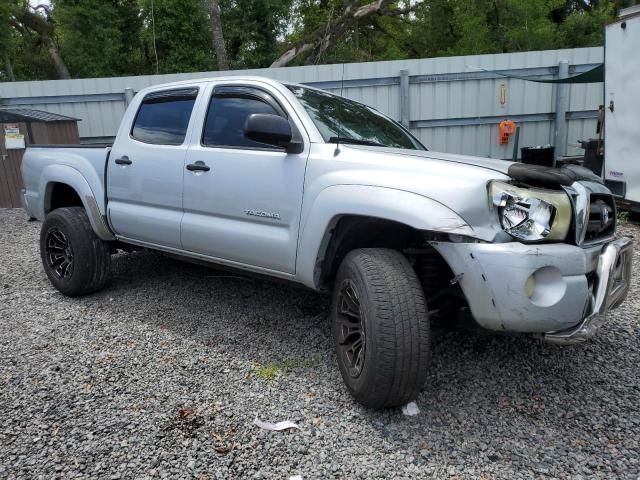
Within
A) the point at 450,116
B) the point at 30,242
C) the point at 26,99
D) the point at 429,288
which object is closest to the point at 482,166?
the point at 429,288

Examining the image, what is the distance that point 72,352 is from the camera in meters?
3.53

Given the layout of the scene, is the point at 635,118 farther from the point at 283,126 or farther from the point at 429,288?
the point at 283,126

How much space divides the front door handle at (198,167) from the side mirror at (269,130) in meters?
0.65

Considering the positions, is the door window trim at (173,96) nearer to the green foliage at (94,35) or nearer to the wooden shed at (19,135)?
the wooden shed at (19,135)

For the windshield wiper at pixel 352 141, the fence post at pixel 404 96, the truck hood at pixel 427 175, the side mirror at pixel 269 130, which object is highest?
the fence post at pixel 404 96

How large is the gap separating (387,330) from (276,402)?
84 cm

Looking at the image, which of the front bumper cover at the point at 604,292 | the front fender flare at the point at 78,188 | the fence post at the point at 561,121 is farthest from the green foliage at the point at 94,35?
the front bumper cover at the point at 604,292

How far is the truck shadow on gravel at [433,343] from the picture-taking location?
2.83 meters

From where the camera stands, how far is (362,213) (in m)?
2.68

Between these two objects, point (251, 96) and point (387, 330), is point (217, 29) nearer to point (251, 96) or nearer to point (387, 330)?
point (251, 96)

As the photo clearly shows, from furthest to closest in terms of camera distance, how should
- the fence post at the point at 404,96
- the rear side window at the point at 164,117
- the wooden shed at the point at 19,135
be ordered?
the fence post at the point at 404,96 < the wooden shed at the point at 19,135 < the rear side window at the point at 164,117

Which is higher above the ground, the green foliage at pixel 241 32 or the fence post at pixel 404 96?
the green foliage at pixel 241 32

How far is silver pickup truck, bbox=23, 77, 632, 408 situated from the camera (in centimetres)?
240

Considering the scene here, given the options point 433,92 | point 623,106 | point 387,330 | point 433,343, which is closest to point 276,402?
point 387,330
